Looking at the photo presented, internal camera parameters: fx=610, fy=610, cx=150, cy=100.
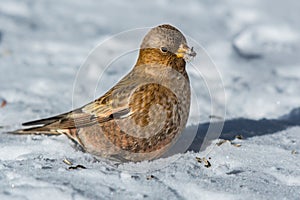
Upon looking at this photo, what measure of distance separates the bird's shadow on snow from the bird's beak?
662 millimetres

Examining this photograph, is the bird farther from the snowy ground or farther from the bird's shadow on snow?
the bird's shadow on snow

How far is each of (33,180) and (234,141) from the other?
1.60 meters

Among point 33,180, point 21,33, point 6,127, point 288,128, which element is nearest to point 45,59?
point 21,33

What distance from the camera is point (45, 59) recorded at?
662 centimetres

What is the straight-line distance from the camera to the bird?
3711 mm

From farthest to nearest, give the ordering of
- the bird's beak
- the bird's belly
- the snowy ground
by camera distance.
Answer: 1. the bird's beak
2. the bird's belly
3. the snowy ground

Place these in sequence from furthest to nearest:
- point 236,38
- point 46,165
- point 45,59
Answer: point 236,38 → point 45,59 → point 46,165

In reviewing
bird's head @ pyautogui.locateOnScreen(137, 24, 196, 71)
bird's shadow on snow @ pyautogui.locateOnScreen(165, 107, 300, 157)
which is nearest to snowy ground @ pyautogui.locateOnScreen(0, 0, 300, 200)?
bird's shadow on snow @ pyautogui.locateOnScreen(165, 107, 300, 157)

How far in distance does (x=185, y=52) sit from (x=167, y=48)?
0.38ft

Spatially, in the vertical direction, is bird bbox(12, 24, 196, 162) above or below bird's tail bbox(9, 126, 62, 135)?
above

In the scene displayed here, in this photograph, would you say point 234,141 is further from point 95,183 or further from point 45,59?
point 45,59

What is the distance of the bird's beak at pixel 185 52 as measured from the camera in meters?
3.81

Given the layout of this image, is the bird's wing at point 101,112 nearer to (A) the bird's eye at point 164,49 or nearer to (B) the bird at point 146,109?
(B) the bird at point 146,109

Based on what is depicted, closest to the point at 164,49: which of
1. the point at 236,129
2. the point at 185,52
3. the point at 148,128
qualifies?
the point at 185,52
